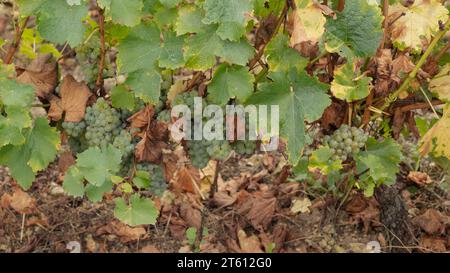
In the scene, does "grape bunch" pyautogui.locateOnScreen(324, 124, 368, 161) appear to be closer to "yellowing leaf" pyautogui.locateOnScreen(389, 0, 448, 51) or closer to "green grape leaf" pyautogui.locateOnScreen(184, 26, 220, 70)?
"yellowing leaf" pyautogui.locateOnScreen(389, 0, 448, 51)

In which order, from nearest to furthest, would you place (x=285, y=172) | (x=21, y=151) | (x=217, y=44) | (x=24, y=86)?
(x=217, y=44) → (x=24, y=86) → (x=21, y=151) → (x=285, y=172)

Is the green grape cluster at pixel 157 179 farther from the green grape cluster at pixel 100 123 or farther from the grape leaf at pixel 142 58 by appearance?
the grape leaf at pixel 142 58

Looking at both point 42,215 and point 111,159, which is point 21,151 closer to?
point 111,159

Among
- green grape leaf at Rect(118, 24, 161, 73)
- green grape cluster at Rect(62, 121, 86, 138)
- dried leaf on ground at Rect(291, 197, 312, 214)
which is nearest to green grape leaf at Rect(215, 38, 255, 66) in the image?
green grape leaf at Rect(118, 24, 161, 73)

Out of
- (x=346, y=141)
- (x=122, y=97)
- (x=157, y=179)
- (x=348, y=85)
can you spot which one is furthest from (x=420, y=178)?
(x=122, y=97)

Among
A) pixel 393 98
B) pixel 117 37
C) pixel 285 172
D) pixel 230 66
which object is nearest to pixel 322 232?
pixel 285 172

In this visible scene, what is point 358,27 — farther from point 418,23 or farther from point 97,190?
point 97,190

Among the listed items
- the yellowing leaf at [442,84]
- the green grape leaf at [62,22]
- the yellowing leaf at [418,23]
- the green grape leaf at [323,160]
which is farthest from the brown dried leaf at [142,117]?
the yellowing leaf at [442,84]
